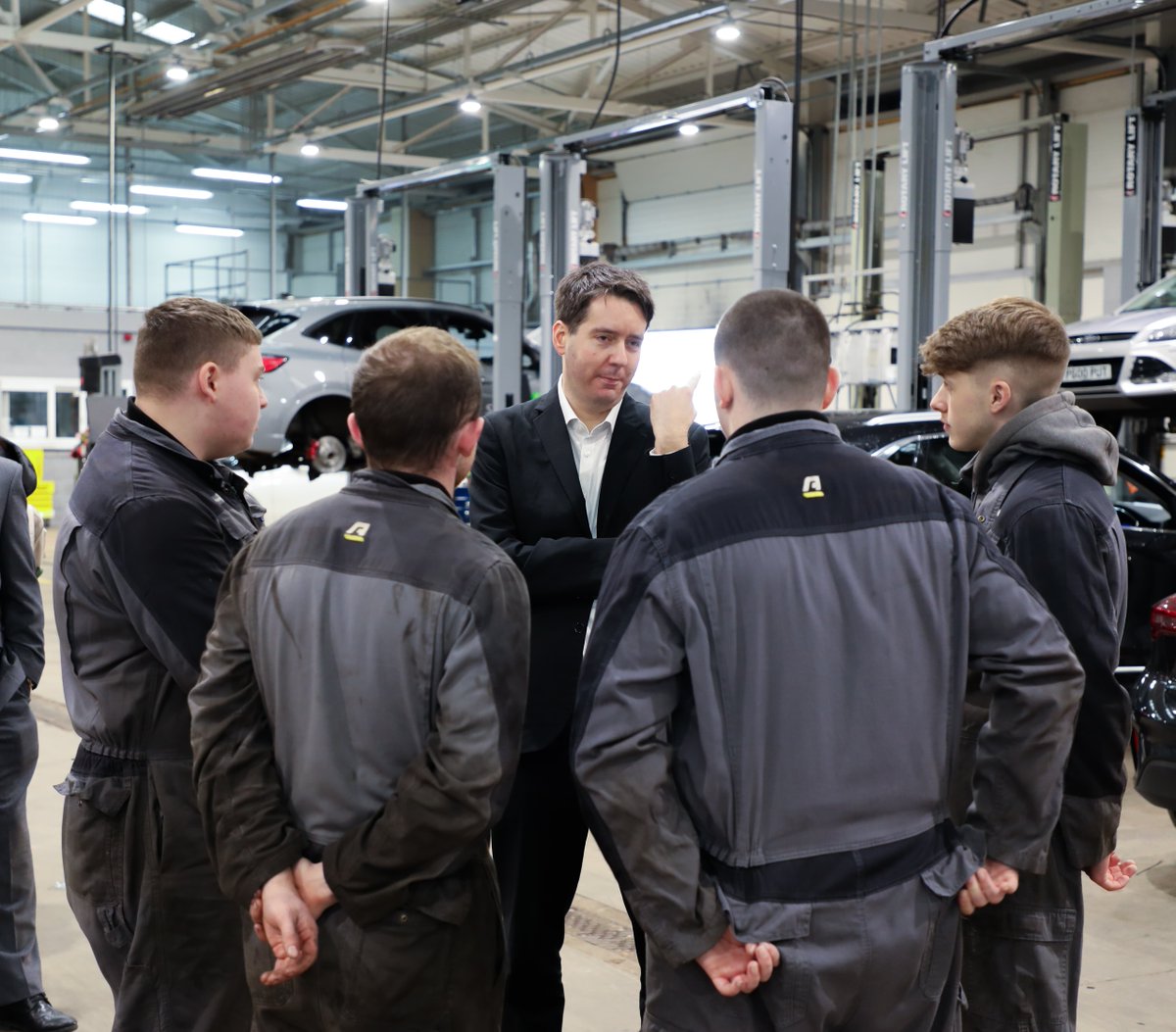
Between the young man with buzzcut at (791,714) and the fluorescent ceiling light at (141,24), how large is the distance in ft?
62.0

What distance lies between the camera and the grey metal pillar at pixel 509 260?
1064cm

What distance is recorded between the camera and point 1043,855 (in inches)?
76.9

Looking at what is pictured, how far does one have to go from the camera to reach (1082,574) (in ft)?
7.20

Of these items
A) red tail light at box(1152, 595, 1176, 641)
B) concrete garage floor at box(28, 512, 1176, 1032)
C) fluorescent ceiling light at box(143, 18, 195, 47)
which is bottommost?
concrete garage floor at box(28, 512, 1176, 1032)

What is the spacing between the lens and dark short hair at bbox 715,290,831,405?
1.87 metres

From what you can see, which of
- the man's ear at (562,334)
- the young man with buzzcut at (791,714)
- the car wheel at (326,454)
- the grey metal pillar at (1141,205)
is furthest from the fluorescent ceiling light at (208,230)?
the young man with buzzcut at (791,714)

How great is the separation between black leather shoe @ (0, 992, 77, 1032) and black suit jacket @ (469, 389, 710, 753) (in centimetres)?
170

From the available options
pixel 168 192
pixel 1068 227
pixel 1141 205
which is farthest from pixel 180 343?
pixel 168 192

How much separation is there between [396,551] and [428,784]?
0.32 meters

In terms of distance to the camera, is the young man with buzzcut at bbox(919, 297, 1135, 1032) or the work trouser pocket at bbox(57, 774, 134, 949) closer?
the young man with buzzcut at bbox(919, 297, 1135, 1032)

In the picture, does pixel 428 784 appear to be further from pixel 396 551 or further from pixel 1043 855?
pixel 1043 855

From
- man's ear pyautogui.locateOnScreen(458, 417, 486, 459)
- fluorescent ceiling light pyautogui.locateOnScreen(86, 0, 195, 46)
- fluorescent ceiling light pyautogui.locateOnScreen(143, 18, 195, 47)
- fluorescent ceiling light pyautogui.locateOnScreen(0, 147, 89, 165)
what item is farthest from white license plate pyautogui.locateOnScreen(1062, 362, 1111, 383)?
fluorescent ceiling light pyautogui.locateOnScreen(0, 147, 89, 165)

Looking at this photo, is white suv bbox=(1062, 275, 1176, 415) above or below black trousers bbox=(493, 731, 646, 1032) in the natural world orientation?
above

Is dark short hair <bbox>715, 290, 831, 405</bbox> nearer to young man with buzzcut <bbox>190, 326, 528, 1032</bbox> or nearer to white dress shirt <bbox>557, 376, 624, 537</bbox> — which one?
young man with buzzcut <bbox>190, 326, 528, 1032</bbox>
